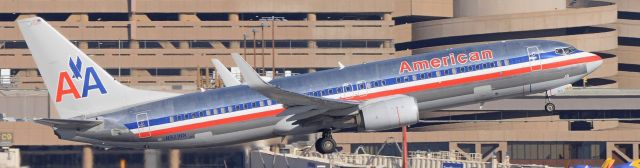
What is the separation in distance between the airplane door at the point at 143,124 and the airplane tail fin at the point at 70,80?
187cm

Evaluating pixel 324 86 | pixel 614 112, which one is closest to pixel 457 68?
pixel 324 86

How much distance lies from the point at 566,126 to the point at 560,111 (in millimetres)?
2829

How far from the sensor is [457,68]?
80.1m

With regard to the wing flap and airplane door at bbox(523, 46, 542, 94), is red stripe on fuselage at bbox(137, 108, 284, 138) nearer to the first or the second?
the wing flap

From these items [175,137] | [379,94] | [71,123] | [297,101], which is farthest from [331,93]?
[71,123]

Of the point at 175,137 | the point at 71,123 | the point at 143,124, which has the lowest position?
the point at 175,137

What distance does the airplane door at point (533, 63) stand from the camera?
8100 cm

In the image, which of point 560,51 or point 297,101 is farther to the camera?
point 560,51

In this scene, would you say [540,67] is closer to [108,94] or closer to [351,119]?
[351,119]

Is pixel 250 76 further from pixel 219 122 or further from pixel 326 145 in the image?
pixel 326 145

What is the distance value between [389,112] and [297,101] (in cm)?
510

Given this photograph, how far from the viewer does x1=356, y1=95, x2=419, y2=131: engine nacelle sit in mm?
78812

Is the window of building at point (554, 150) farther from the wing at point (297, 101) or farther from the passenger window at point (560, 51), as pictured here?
the wing at point (297, 101)

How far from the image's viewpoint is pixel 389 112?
79125 millimetres
